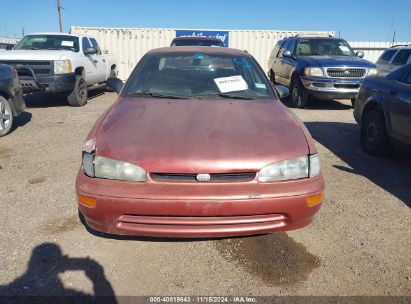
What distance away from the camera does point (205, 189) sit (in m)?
Answer: 2.38

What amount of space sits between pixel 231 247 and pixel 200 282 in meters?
0.50

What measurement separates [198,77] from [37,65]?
6040mm

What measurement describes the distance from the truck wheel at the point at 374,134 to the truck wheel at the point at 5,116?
603 cm

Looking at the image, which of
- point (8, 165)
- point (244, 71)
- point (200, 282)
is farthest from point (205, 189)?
point (8, 165)

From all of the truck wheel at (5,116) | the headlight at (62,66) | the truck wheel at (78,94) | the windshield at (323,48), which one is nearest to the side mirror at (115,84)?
the truck wheel at (5,116)

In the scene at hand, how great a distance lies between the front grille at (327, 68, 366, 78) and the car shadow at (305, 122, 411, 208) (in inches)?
81.5

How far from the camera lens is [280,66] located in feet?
35.8

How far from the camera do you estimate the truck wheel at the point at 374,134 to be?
16.8ft

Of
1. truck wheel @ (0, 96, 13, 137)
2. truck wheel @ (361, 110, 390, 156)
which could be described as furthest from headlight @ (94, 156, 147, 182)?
truck wheel @ (0, 96, 13, 137)

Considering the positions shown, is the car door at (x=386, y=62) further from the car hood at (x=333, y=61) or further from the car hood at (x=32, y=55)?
the car hood at (x=32, y=55)

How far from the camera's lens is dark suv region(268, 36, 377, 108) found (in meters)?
8.69

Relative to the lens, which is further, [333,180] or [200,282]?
[333,180]

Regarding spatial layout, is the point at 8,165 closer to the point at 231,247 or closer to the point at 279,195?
the point at 231,247

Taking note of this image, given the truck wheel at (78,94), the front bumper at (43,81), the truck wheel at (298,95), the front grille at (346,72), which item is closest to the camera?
the front bumper at (43,81)
